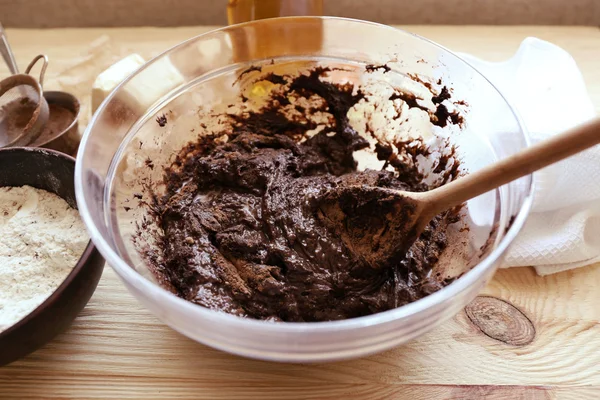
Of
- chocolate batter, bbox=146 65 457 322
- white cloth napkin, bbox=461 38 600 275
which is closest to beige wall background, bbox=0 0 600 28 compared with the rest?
white cloth napkin, bbox=461 38 600 275

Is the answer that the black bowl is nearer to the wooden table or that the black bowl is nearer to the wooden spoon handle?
the wooden table

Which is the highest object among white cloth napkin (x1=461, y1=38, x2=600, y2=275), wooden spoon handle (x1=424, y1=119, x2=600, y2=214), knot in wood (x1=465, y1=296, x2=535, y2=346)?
wooden spoon handle (x1=424, y1=119, x2=600, y2=214)

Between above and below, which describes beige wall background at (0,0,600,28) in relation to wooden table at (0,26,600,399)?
above

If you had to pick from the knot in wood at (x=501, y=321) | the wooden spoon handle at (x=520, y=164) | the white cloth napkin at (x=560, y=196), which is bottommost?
the knot in wood at (x=501, y=321)

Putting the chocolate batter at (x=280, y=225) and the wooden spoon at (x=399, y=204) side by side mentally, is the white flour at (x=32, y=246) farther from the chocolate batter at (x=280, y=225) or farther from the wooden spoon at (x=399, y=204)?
the wooden spoon at (x=399, y=204)

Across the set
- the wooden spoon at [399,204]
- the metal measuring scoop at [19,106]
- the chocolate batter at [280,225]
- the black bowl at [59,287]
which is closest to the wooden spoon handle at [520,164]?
the wooden spoon at [399,204]

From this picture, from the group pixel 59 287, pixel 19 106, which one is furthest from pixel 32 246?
pixel 19 106

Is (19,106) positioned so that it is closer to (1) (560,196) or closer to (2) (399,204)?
(2) (399,204)
